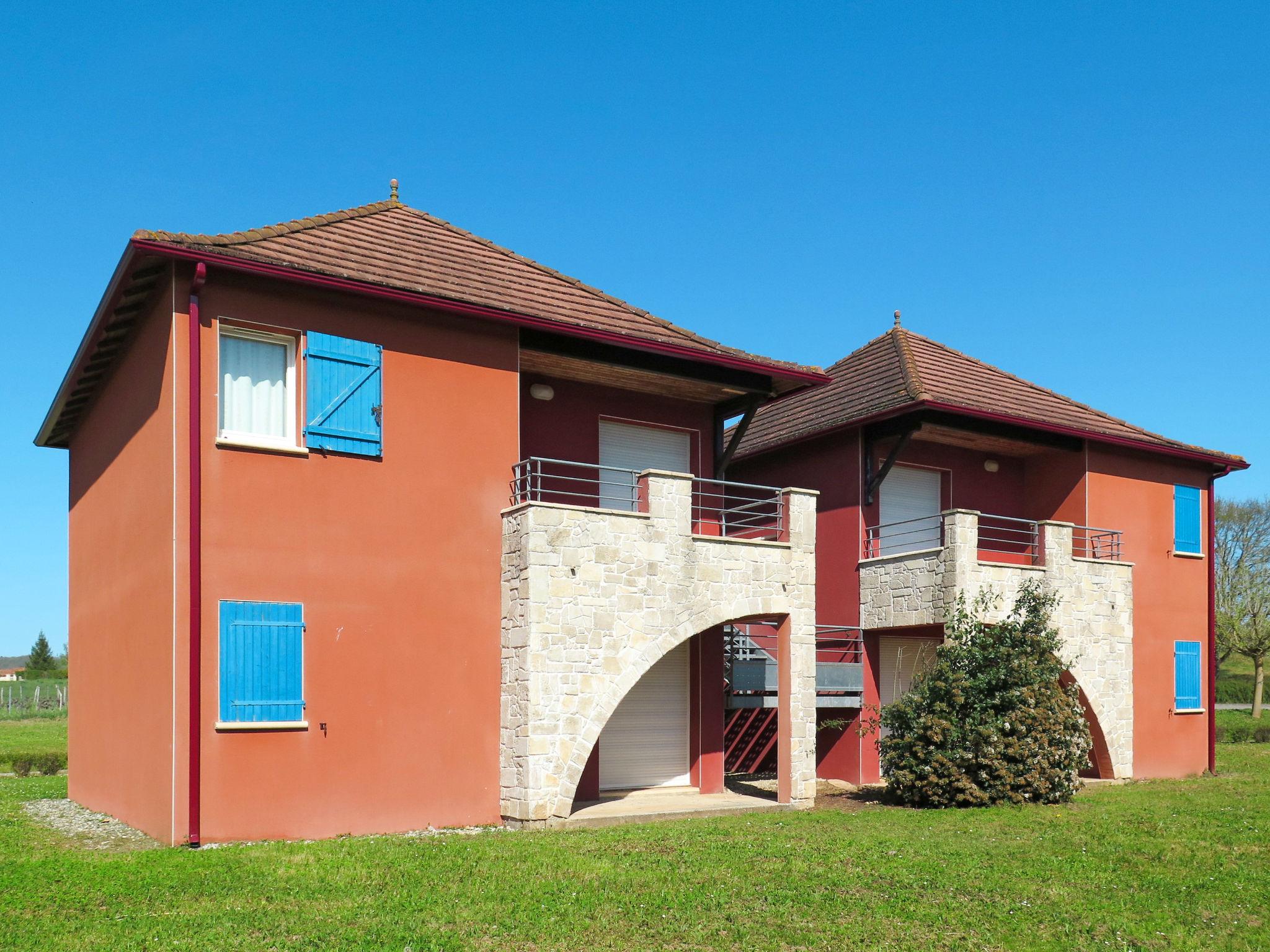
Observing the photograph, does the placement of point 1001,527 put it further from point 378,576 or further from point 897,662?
point 378,576

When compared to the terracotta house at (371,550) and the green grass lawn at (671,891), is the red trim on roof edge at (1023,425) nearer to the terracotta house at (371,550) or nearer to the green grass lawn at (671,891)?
the terracotta house at (371,550)

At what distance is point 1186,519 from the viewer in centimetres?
2278

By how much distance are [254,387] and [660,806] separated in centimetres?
725

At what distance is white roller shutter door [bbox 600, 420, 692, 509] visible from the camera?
1714cm

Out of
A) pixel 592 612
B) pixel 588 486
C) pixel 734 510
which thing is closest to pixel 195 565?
pixel 592 612

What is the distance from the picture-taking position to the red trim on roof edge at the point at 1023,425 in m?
18.9

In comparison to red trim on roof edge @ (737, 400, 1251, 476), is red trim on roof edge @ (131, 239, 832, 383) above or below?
above

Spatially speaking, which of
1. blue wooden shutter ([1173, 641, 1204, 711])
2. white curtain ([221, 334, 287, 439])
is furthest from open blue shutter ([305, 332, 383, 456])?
blue wooden shutter ([1173, 641, 1204, 711])

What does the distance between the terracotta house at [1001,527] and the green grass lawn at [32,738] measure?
16467 millimetres

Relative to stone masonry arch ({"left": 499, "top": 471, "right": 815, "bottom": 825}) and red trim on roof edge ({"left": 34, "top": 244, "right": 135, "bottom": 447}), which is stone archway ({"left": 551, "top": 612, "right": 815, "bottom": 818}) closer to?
stone masonry arch ({"left": 499, "top": 471, "right": 815, "bottom": 825})

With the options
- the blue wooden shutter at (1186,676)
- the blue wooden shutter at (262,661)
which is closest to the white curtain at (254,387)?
the blue wooden shutter at (262,661)

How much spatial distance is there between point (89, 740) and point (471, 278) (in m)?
8.65

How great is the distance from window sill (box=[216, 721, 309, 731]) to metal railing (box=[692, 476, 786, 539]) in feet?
18.6

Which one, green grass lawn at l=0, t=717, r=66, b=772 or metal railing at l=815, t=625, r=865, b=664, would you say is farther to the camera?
green grass lawn at l=0, t=717, r=66, b=772
